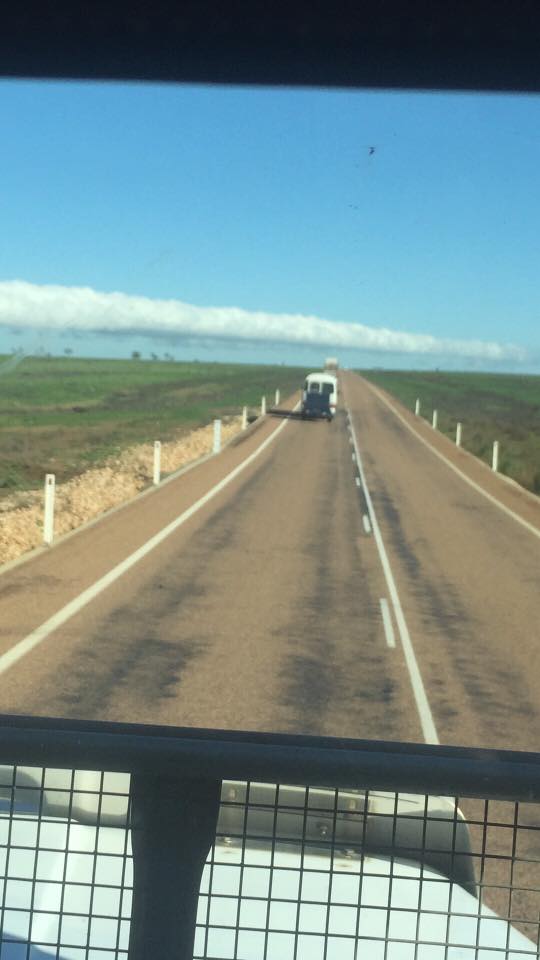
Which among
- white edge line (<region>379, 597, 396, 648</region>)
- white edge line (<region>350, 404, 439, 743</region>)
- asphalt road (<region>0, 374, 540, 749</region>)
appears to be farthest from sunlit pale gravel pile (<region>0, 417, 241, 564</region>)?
white edge line (<region>379, 597, 396, 648</region>)

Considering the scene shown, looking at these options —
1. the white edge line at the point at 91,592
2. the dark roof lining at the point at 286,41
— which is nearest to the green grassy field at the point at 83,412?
the dark roof lining at the point at 286,41

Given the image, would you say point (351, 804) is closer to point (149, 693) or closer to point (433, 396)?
point (149, 693)

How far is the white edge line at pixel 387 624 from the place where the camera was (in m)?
13.7

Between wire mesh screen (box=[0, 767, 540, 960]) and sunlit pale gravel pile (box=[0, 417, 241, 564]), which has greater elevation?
wire mesh screen (box=[0, 767, 540, 960])

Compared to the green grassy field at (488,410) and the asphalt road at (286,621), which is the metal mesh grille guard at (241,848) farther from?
the green grassy field at (488,410)

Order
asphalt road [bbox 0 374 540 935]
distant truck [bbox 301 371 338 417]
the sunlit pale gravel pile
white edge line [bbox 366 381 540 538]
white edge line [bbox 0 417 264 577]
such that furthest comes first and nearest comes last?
1. distant truck [bbox 301 371 338 417]
2. white edge line [bbox 366 381 540 538]
3. the sunlit pale gravel pile
4. white edge line [bbox 0 417 264 577]
5. asphalt road [bbox 0 374 540 935]

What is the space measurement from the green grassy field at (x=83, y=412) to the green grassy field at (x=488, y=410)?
41.3 ft

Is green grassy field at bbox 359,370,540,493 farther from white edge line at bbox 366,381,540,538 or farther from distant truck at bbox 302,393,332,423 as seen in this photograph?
distant truck at bbox 302,393,332,423

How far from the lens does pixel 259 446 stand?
43.1 meters

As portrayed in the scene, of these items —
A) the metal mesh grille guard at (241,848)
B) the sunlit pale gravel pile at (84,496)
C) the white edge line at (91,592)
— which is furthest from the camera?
the sunlit pale gravel pile at (84,496)

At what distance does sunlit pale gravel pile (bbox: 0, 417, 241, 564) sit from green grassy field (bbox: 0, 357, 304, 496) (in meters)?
0.67

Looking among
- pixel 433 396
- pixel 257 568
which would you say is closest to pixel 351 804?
pixel 257 568

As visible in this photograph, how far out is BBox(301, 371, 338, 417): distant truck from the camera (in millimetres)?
58406

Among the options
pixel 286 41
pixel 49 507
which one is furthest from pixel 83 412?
pixel 286 41
